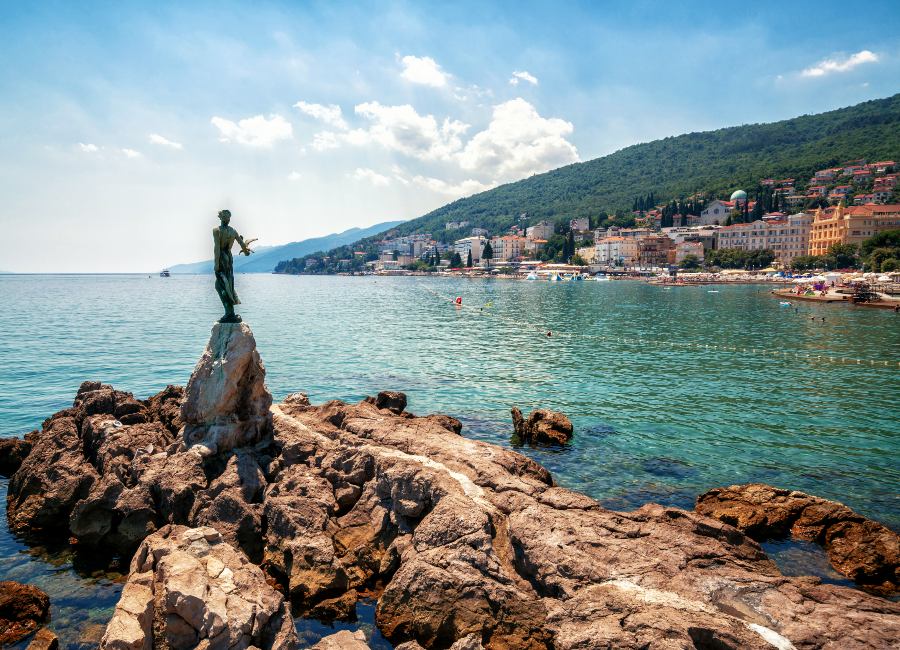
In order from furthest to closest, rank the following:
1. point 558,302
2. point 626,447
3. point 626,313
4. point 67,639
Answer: point 558,302 < point 626,313 < point 626,447 < point 67,639

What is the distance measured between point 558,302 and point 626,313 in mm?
16559

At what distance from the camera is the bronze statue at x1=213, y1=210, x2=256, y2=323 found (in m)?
12.9

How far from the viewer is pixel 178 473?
11289 millimetres

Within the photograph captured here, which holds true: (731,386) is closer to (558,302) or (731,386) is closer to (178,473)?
(178,473)

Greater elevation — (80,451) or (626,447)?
(80,451)

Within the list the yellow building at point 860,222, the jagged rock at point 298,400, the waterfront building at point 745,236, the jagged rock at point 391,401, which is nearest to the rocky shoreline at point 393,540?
the jagged rock at point 298,400

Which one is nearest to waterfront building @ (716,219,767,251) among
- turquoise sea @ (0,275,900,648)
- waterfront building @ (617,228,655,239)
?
waterfront building @ (617,228,655,239)

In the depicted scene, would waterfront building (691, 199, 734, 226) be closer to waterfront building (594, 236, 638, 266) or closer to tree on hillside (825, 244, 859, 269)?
waterfront building (594, 236, 638, 266)

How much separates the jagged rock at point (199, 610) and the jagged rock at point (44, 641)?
119cm

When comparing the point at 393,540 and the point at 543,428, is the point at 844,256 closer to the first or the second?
the point at 543,428

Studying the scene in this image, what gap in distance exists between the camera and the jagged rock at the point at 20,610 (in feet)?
26.7

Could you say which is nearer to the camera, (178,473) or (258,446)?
(178,473)

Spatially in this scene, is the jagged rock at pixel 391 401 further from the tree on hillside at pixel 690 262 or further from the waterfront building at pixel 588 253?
the waterfront building at pixel 588 253

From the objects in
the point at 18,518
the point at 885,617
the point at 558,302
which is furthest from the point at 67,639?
the point at 558,302
